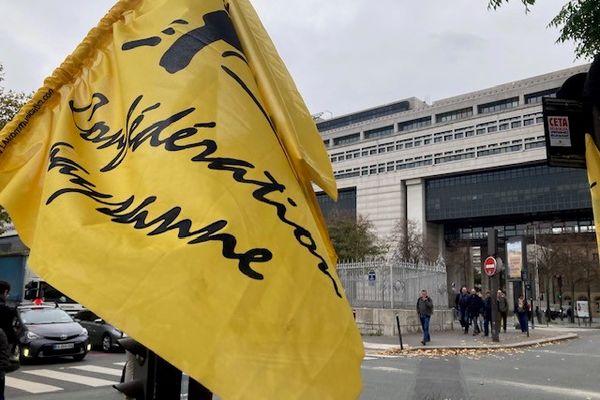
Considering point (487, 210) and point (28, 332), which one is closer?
point (28, 332)

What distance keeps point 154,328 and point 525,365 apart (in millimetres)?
14080

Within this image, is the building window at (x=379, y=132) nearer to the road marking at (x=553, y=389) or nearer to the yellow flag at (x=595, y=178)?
the road marking at (x=553, y=389)

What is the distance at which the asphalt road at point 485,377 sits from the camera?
940 centimetres

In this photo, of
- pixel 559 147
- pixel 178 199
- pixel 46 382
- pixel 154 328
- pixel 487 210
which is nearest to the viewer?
pixel 154 328

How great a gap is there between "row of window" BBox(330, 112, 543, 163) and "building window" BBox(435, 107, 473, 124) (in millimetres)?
2624

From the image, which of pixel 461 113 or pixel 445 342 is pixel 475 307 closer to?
pixel 445 342

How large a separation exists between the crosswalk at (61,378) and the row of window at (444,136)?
64134 millimetres

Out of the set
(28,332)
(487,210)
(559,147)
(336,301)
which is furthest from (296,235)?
(487,210)

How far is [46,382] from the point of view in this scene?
11383mm

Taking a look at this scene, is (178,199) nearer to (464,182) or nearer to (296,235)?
(296,235)

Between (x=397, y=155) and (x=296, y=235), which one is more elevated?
(x=397, y=155)

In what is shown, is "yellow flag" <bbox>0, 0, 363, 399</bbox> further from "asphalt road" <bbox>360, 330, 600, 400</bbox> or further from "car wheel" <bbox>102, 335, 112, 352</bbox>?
"car wheel" <bbox>102, 335, 112, 352</bbox>

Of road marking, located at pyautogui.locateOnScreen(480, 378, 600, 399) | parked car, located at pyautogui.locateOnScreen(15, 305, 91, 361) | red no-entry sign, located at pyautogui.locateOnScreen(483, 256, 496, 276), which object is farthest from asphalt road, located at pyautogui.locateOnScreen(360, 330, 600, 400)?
parked car, located at pyautogui.locateOnScreen(15, 305, 91, 361)

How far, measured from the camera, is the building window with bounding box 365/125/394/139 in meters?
87.8
